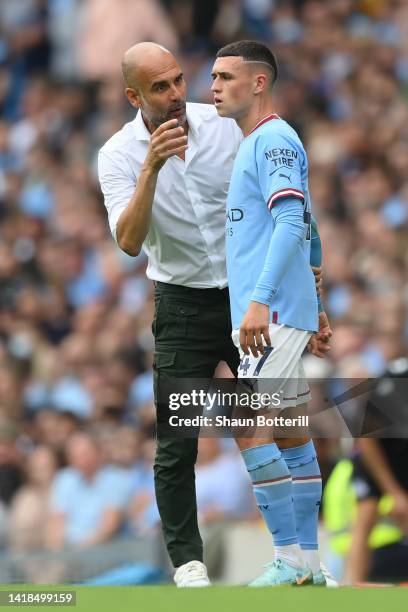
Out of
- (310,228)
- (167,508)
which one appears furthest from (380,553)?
(310,228)

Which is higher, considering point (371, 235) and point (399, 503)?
point (371, 235)

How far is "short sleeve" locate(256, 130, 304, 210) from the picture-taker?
520cm

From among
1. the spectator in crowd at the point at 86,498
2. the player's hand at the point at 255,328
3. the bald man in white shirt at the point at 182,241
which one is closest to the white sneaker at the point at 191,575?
the bald man in white shirt at the point at 182,241

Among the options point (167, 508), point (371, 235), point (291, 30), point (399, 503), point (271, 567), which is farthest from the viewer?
point (291, 30)

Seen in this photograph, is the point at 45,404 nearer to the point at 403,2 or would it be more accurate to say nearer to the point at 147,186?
the point at 403,2

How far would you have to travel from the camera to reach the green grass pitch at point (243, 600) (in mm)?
4793

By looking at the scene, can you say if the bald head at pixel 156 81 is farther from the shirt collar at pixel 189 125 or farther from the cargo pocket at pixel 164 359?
the cargo pocket at pixel 164 359

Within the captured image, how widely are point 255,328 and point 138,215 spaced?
2.19ft

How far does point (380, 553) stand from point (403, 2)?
7027 millimetres

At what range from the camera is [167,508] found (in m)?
5.80

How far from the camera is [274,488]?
5309mm

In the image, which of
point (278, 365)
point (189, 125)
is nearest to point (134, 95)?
point (189, 125)

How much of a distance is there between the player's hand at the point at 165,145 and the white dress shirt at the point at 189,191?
348 mm

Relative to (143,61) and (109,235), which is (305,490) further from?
(109,235)
